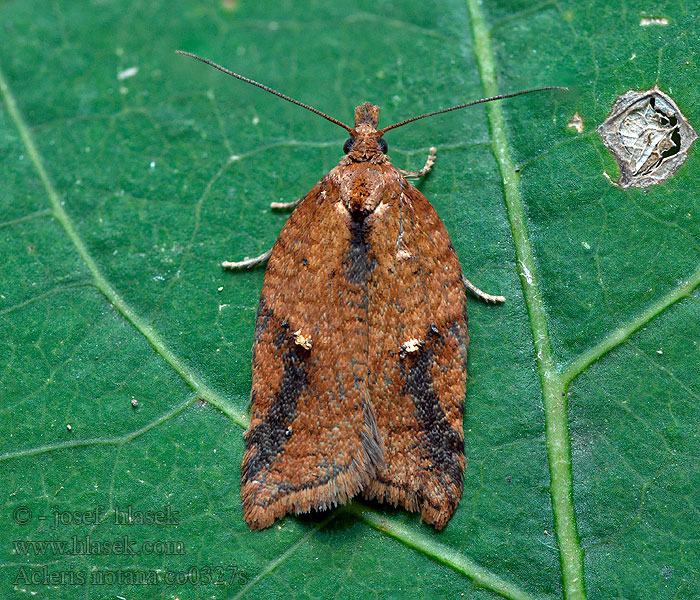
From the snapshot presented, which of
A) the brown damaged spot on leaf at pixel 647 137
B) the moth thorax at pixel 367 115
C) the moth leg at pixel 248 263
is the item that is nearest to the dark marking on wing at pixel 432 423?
the moth leg at pixel 248 263

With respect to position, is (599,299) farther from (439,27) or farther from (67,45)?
(67,45)

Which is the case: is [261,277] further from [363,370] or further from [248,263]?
[363,370]

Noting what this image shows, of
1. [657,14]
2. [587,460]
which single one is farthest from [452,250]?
→ [657,14]

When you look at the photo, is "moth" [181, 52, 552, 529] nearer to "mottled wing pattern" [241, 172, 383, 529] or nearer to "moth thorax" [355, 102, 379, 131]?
"mottled wing pattern" [241, 172, 383, 529]

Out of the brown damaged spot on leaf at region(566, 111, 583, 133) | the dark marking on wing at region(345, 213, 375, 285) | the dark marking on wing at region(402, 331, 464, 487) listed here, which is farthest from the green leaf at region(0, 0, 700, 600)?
the dark marking on wing at region(345, 213, 375, 285)

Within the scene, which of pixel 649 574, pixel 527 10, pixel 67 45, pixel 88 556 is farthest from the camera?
pixel 67 45
